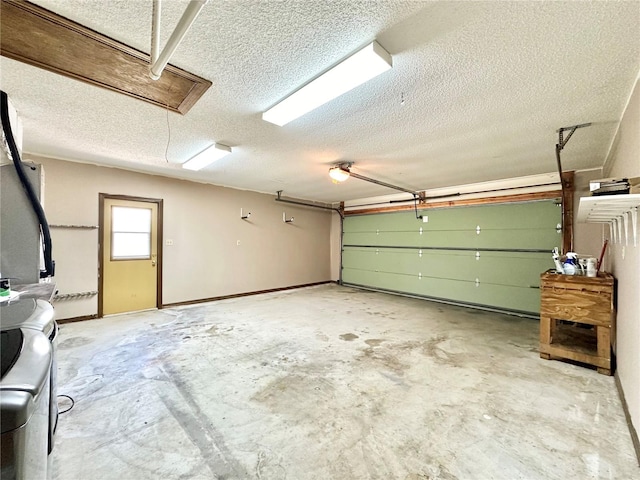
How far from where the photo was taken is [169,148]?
11.4 ft

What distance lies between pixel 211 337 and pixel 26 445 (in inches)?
127

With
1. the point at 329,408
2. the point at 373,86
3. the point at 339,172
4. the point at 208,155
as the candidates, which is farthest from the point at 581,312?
the point at 208,155

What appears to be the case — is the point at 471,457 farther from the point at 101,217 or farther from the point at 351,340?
the point at 101,217

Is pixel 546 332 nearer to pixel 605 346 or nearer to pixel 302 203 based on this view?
pixel 605 346

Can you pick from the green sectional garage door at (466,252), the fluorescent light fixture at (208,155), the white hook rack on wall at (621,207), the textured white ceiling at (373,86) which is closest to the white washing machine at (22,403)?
the textured white ceiling at (373,86)

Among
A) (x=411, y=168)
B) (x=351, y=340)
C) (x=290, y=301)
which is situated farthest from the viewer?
(x=290, y=301)

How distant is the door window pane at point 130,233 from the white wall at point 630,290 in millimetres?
6036

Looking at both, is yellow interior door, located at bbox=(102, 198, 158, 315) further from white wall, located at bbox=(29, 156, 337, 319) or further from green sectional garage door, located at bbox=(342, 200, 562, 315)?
green sectional garage door, located at bbox=(342, 200, 562, 315)

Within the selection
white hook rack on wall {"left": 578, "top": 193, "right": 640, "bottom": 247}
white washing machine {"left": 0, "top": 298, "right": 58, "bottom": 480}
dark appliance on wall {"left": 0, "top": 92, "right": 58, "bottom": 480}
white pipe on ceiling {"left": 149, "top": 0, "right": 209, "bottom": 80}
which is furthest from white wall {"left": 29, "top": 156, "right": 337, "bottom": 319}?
white hook rack on wall {"left": 578, "top": 193, "right": 640, "bottom": 247}

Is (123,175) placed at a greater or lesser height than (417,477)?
greater

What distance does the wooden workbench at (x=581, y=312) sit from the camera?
2576 mm

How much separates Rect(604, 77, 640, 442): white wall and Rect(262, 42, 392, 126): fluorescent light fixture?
1898mm

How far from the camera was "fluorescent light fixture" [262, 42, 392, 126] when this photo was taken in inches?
63.3

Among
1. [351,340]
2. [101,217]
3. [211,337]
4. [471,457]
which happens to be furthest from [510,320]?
[101,217]
